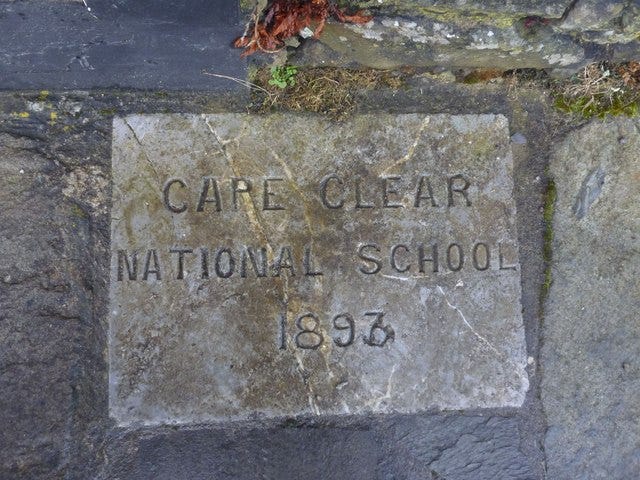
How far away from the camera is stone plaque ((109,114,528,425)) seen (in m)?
1.98

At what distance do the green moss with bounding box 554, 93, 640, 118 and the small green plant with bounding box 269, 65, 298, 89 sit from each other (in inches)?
42.3

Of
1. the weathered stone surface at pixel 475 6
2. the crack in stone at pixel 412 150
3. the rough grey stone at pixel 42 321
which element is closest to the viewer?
the weathered stone surface at pixel 475 6

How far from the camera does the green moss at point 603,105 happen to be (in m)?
2.19

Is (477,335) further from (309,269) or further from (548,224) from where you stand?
(309,269)

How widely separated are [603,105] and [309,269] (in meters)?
1.37

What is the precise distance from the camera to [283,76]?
205cm

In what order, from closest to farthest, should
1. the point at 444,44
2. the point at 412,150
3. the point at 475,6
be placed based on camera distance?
the point at 475,6 < the point at 444,44 < the point at 412,150

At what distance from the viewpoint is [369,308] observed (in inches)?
80.3

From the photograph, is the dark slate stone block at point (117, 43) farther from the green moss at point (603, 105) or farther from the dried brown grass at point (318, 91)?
the green moss at point (603, 105)

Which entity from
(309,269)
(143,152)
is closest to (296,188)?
(309,269)

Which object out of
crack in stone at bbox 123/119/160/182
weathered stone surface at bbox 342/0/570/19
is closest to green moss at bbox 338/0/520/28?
weathered stone surface at bbox 342/0/570/19

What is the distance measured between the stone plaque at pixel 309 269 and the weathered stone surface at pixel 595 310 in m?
0.24

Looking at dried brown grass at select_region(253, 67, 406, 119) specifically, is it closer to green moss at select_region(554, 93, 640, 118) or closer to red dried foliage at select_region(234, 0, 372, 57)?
red dried foliage at select_region(234, 0, 372, 57)

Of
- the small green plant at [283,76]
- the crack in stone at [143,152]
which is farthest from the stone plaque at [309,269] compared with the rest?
the small green plant at [283,76]
